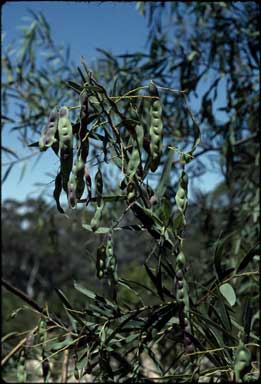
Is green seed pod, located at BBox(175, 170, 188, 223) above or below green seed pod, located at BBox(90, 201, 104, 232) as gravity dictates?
above

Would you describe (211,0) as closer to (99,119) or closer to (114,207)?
(114,207)

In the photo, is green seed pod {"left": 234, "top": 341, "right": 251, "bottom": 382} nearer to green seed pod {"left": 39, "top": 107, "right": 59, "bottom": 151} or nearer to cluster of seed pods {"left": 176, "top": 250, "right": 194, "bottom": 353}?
cluster of seed pods {"left": 176, "top": 250, "right": 194, "bottom": 353}

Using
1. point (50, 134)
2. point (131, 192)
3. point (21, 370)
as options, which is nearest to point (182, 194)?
point (131, 192)

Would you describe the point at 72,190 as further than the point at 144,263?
No

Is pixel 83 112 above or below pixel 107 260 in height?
above

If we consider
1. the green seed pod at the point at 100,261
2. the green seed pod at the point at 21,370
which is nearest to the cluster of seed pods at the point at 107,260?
the green seed pod at the point at 100,261

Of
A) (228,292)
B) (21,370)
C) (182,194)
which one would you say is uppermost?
(182,194)

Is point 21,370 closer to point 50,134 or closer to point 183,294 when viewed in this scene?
point 183,294

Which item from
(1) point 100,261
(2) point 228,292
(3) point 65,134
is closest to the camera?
(3) point 65,134

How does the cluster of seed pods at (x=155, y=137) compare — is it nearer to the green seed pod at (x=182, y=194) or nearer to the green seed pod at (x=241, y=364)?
the green seed pod at (x=182, y=194)

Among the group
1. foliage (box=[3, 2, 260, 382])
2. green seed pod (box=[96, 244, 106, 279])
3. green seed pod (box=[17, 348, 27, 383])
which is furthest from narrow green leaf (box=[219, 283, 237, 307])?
green seed pod (box=[17, 348, 27, 383])

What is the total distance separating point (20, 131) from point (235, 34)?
0.73 m

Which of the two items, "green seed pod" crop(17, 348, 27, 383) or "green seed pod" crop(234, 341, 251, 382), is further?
"green seed pod" crop(17, 348, 27, 383)

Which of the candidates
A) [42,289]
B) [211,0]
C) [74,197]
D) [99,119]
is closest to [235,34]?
[211,0]
